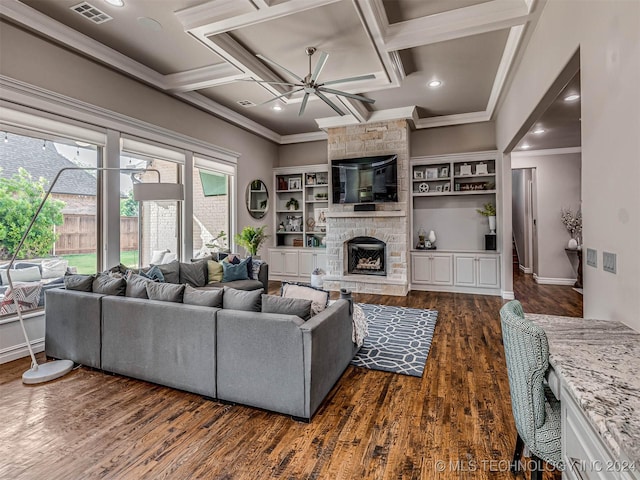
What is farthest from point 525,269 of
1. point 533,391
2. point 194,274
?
point 533,391

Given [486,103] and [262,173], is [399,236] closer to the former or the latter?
[486,103]

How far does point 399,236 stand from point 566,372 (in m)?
5.05

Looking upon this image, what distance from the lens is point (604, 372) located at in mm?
1123

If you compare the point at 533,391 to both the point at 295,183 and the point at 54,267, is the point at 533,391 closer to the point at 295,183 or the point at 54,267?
the point at 54,267

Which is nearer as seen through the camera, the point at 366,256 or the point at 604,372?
the point at 604,372

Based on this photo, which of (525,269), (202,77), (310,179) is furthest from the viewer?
(525,269)

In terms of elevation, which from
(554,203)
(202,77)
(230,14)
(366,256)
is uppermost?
(202,77)

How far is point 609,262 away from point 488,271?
180 inches

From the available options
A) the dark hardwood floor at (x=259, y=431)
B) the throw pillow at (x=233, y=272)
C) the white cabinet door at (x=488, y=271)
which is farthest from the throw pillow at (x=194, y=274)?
the white cabinet door at (x=488, y=271)

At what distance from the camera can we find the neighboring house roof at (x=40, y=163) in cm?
328

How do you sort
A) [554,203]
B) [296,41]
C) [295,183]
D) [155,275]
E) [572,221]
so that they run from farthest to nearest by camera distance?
[295,183] → [554,203] → [572,221] → [155,275] → [296,41]

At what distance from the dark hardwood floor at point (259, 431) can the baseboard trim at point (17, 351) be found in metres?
0.17

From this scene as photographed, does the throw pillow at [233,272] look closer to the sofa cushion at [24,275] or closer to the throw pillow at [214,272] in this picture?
the throw pillow at [214,272]

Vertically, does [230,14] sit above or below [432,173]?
above
